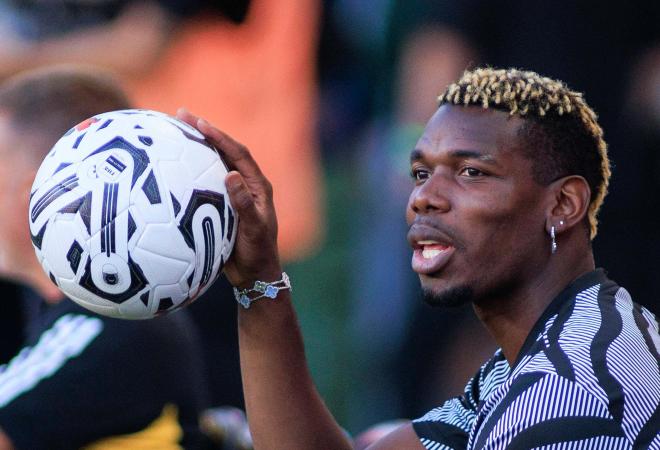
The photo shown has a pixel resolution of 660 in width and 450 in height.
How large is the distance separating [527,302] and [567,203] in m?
0.34

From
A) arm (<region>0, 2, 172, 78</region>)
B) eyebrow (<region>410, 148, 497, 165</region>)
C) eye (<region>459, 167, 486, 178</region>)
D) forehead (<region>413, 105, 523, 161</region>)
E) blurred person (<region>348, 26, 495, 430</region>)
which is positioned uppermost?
forehead (<region>413, 105, 523, 161</region>)

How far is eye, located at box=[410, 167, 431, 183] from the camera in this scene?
404cm

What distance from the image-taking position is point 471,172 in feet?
12.8

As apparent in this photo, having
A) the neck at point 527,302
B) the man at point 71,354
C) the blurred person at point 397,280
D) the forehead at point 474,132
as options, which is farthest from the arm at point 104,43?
the neck at point 527,302

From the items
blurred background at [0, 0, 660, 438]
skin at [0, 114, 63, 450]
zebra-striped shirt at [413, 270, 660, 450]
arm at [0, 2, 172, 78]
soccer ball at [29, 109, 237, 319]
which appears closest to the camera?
zebra-striped shirt at [413, 270, 660, 450]

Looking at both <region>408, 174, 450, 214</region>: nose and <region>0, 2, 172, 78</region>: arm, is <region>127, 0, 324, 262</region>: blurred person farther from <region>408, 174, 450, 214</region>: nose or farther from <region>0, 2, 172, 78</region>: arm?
<region>408, 174, 450, 214</region>: nose

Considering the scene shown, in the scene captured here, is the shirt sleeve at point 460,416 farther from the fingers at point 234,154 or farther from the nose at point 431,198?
the fingers at point 234,154

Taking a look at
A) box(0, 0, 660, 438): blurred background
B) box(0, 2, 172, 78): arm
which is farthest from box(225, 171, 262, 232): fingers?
box(0, 2, 172, 78): arm

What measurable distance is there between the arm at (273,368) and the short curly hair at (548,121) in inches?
30.4

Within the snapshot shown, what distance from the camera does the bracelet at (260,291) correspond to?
4025mm

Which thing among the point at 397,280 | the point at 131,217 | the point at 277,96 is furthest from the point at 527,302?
the point at 277,96

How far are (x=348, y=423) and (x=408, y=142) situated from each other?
188 centimetres

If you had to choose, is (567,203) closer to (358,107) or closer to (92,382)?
(92,382)

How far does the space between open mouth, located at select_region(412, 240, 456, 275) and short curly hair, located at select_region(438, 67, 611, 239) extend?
1.19 ft
